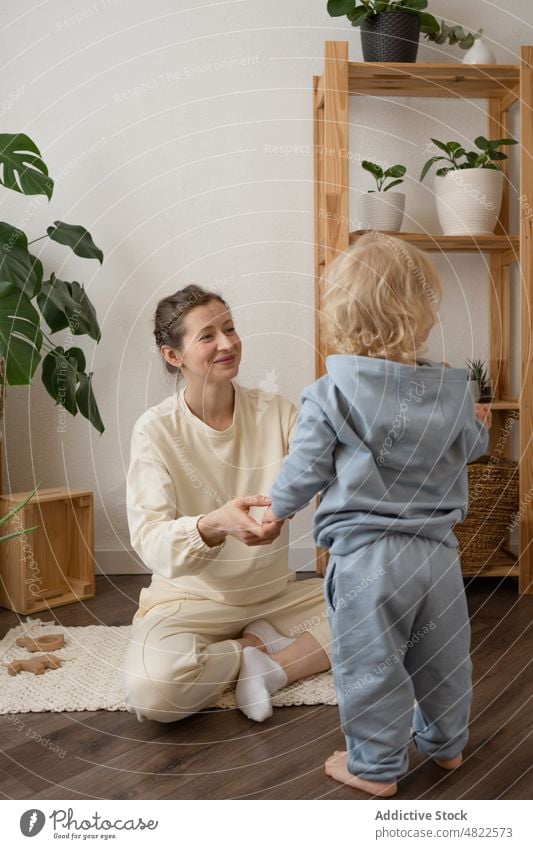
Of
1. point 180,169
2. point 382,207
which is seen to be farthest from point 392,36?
point 180,169

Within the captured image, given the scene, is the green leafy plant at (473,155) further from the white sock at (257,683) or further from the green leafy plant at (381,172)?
the white sock at (257,683)

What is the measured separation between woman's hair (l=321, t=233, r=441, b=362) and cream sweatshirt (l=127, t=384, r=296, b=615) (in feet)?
2.00

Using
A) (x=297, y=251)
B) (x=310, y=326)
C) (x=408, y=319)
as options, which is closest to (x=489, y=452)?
(x=310, y=326)

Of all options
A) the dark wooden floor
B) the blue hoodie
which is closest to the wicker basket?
the dark wooden floor

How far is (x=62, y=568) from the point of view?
8.29 ft

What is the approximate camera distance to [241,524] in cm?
147

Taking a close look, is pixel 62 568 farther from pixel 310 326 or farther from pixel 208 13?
pixel 208 13

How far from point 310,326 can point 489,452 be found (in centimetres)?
77

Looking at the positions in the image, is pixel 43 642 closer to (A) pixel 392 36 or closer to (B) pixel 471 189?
(B) pixel 471 189

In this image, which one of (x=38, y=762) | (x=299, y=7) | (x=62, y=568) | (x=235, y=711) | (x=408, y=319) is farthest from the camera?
(x=299, y=7)

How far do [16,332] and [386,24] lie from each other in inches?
57.0

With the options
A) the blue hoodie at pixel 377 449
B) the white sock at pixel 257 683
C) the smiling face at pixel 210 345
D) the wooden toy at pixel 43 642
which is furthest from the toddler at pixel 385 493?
the wooden toy at pixel 43 642

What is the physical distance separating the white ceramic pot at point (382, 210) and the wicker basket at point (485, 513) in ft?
2.65

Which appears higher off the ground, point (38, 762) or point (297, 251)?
point (297, 251)
